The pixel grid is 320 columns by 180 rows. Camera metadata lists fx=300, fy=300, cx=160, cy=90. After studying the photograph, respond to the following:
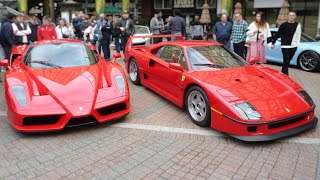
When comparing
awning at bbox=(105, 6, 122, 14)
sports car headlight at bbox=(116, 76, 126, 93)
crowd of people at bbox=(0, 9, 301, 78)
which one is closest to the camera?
sports car headlight at bbox=(116, 76, 126, 93)

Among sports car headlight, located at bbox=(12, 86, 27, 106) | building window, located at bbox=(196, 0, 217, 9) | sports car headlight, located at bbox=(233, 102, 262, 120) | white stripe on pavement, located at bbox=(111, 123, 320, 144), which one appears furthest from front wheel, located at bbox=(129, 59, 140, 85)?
building window, located at bbox=(196, 0, 217, 9)

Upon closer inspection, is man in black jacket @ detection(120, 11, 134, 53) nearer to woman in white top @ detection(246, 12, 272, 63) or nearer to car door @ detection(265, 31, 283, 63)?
woman in white top @ detection(246, 12, 272, 63)

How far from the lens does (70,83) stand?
4.49 meters

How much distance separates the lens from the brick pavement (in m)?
3.22

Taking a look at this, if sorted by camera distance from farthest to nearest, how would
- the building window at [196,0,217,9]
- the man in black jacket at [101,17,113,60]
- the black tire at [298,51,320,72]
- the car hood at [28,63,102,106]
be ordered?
the building window at [196,0,217,9]
the man in black jacket at [101,17,113,60]
the black tire at [298,51,320,72]
the car hood at [28,63,102,106]

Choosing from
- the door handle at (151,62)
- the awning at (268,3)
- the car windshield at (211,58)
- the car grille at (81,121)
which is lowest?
the car grille at (81,121)

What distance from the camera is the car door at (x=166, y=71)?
505cm

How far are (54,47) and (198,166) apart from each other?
3630 millimetres

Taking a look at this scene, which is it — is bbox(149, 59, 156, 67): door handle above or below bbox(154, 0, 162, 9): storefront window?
below

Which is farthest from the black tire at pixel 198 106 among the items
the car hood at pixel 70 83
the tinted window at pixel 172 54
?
the car hood at pixel 70 83

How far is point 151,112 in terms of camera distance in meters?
5.21

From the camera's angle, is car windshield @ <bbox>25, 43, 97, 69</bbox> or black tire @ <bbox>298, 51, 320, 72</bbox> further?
black tire @ <bbox>298, 51, 320, 72</bbox>

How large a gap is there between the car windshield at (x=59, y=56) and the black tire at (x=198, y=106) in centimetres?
193

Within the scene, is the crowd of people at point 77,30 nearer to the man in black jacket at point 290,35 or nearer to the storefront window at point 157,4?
the man in black jacket at point 290,35
